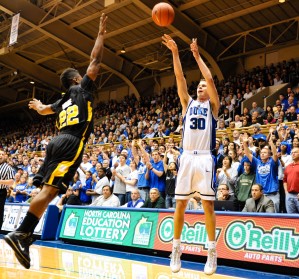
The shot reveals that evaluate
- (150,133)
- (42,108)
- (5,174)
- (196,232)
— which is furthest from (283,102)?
(42,108)

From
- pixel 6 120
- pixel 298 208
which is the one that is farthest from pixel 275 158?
pixel 6 120

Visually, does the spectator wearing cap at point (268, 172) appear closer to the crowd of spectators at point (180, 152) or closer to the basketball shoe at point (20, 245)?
the crowd of spectators at point (180, 152)

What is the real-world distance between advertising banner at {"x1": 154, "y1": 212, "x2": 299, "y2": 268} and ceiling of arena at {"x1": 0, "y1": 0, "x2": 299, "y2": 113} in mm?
11638

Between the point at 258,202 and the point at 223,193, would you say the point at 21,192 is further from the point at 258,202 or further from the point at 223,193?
the point at 258,202

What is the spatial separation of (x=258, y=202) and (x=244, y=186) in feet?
2.59

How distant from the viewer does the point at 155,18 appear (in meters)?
5.87

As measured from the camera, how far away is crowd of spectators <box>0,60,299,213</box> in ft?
26.7

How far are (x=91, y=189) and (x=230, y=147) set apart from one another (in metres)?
4.03

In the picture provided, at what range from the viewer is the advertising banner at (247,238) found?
19.6 ft

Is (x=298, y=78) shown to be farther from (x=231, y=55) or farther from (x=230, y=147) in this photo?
(x=230, y=147)

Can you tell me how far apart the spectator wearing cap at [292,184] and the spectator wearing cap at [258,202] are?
1.74ft

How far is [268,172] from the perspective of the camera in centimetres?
805

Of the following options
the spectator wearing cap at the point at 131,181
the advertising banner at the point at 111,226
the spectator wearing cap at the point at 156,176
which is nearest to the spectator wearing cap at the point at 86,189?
the advertising banner at the point at 111,226

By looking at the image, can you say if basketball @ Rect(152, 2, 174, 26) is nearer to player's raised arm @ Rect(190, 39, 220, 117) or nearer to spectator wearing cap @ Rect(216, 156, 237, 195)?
player's raised arm @ Rect(190, 39, 220, 117)
